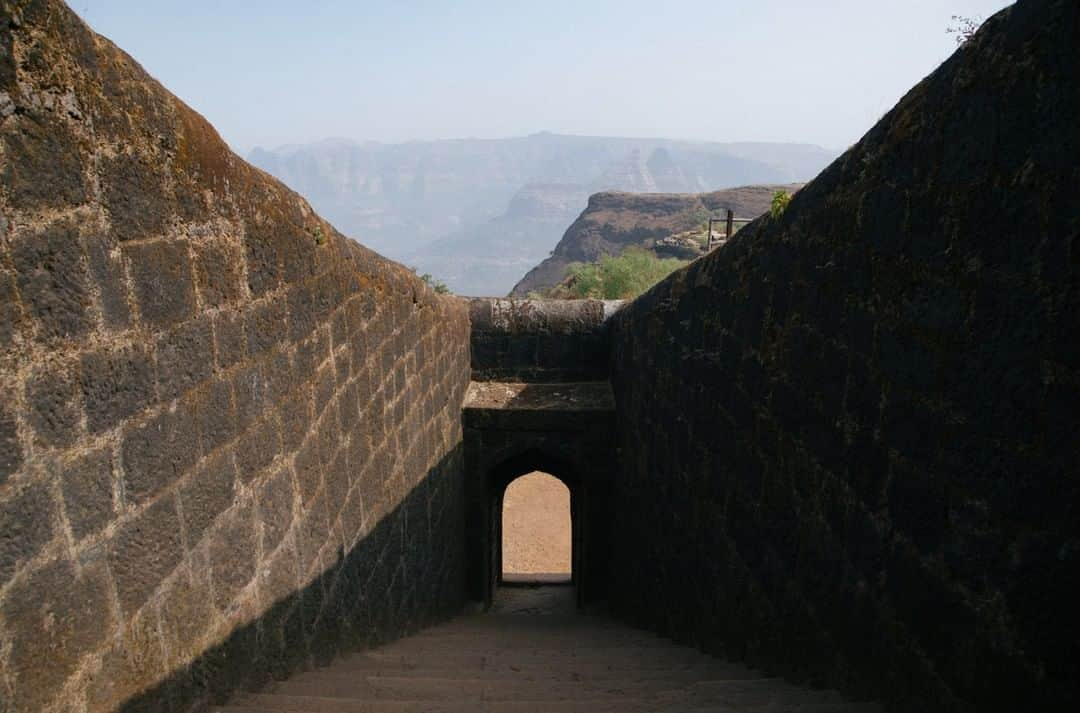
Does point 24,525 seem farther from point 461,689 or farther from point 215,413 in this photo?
point 461,689

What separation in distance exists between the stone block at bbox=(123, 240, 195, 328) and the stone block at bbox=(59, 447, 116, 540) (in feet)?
1.32

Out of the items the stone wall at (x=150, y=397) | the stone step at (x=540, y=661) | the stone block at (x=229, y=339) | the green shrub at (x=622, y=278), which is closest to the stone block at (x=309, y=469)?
the stone wall at (x=150, y=397)

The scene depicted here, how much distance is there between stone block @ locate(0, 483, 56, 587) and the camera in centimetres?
132

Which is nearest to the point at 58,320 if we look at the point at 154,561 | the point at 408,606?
the point at 154,561

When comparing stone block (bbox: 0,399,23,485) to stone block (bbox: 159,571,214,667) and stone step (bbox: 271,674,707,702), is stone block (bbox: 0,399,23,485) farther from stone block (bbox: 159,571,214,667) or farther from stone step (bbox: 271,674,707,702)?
stone step (bbox: 271,674,707,702)

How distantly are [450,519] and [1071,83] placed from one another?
7037mm

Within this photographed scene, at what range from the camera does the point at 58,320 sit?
145 centimetres

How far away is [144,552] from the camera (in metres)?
1.79

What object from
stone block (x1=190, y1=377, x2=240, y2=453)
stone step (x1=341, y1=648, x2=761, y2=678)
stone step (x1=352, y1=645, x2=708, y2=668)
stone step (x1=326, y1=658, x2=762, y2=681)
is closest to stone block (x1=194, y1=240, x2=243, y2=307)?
stone block (x1=190, y1=377, x2=240, y2=453)

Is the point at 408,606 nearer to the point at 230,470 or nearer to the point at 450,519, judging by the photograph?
the point at 450,519

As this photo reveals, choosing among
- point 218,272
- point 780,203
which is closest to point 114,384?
point 218,272

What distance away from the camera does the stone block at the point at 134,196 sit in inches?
64.5

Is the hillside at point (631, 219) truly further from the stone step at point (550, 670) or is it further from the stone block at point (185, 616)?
the stone block at point (185, 616)

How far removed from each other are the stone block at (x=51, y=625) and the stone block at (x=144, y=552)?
0.07m
